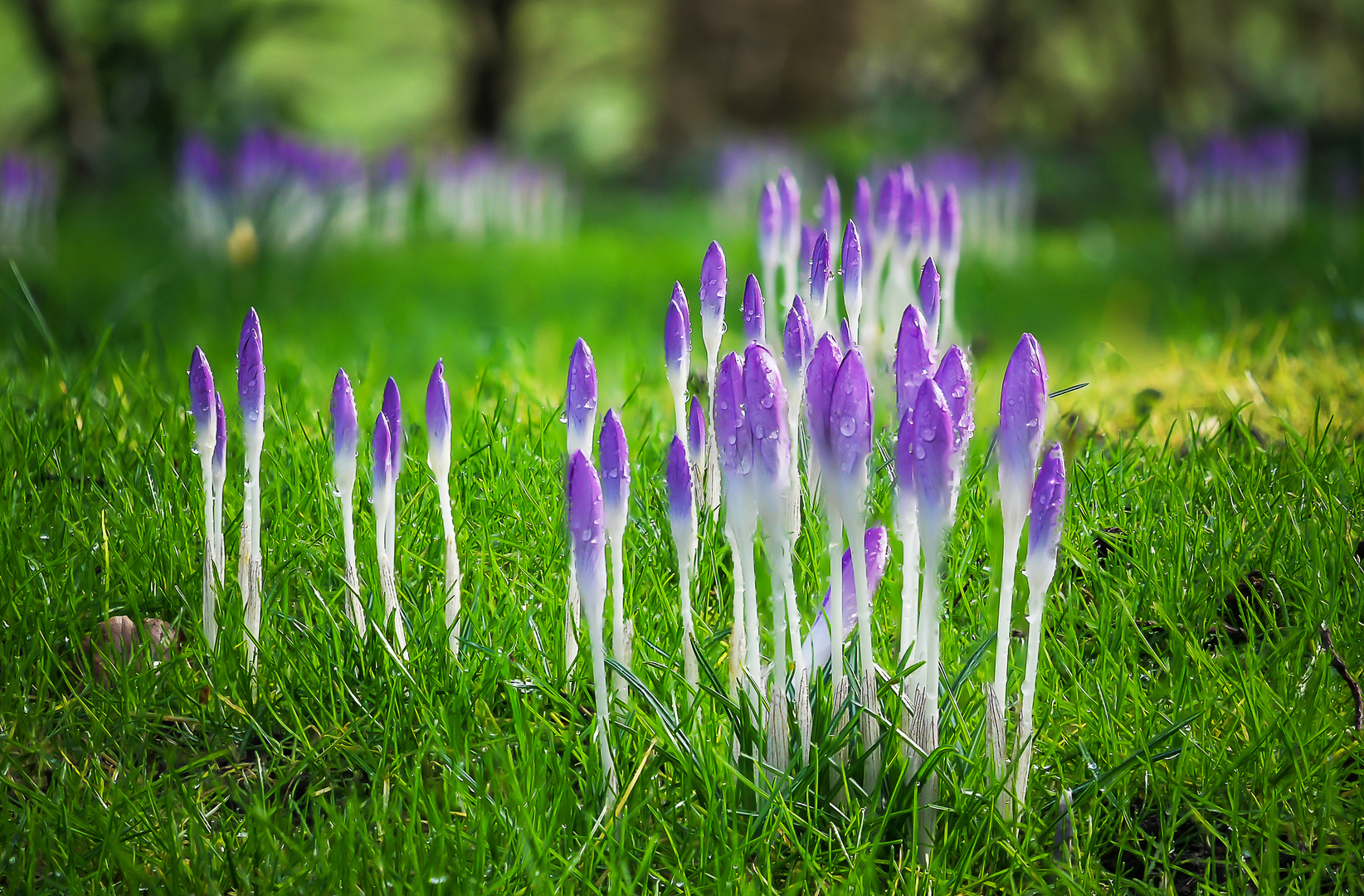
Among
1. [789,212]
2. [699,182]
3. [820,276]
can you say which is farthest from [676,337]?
[699,182]

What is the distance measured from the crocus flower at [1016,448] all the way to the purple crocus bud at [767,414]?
256mm

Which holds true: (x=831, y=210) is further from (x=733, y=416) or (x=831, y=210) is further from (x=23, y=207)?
(x=23, y=207)

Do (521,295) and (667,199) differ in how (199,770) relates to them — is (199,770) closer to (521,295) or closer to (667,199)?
(521,295)

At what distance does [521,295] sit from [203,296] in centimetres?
163

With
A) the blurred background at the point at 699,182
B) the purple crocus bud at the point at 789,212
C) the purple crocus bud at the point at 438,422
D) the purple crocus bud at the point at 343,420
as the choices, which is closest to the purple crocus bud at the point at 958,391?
the purple crocus bud at the point at 438,422

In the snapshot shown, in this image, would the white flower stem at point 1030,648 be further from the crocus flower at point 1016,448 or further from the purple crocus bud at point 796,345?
the purple crocus bud at point 796,345

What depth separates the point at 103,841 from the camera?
1.39 metres

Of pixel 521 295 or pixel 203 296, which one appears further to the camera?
pixel 521 295

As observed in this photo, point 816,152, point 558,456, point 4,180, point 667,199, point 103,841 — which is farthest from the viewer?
point 667,199

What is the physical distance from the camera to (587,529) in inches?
50.4

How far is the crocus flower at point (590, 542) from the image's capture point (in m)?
1.28

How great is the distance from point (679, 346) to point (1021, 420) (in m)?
0.54

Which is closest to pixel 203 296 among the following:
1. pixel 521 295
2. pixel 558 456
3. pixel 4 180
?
pixel 521 295

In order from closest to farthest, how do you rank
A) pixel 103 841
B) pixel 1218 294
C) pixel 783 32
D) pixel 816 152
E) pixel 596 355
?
pixel 103 841, pixel 596 355, pixel 1218 294, pixel 816 152, pixel 783 32
